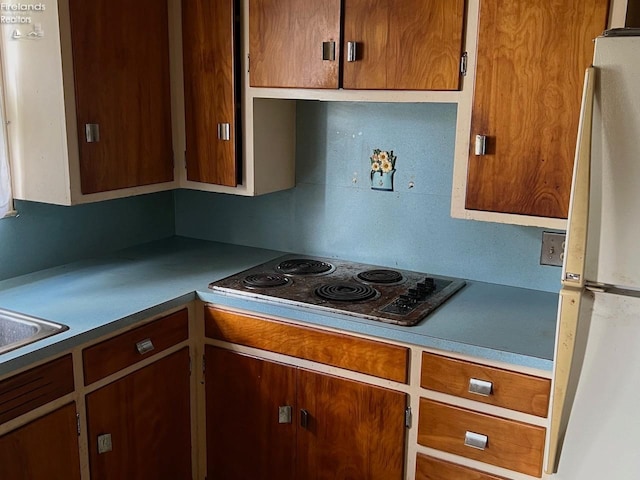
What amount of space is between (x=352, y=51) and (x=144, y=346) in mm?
1129

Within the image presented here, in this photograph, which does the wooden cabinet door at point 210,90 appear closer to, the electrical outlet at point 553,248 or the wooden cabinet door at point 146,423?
the wooden cabinet door at point 146,423

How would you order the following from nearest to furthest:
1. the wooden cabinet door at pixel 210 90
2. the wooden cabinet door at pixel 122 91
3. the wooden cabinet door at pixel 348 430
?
1. the wooden cabinet door at pixel 348 430
2. the wooden cabinet door at pixel 122 91
3. the wooden cabinet door at pixel 210 90

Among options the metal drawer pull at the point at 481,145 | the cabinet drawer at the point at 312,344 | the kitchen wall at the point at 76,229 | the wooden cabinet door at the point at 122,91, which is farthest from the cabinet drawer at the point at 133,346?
the metal drawer pull at the point at 481,145

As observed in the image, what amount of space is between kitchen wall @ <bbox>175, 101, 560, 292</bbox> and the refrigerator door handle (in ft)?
2.79

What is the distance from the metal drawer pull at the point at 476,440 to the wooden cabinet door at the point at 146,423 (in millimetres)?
963

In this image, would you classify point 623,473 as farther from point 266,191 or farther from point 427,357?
point 266,191

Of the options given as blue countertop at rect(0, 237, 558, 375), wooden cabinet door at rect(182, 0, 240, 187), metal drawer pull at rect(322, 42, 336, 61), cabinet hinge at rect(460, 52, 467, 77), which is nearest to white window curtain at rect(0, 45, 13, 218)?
blue countertop at rect(0, 237, 558, 375)

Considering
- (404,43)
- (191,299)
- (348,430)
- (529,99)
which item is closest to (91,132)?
(191,299)

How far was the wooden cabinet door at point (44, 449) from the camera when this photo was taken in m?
1.69

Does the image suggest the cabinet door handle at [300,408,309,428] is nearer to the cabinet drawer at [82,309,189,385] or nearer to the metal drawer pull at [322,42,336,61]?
the cabinet drawer at [82,309,189,385]

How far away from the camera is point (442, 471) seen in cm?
193

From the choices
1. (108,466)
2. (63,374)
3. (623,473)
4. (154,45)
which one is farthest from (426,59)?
(108,466)

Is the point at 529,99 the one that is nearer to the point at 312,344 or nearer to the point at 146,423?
the point at 312,344

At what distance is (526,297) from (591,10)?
0.92 meters
